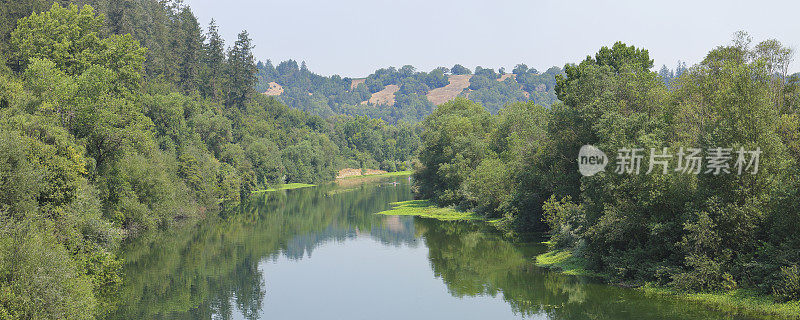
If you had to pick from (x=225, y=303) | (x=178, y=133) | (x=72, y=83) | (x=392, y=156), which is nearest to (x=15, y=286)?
(x=225, y=303)

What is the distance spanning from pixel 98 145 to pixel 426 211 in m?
42.7

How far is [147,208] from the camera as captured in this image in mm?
58344

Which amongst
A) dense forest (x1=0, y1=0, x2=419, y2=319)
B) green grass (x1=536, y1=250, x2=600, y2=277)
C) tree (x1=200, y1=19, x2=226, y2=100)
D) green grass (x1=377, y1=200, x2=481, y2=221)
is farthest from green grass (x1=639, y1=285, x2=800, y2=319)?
tree (x1=200, y1=19, x2=226, y2=100)

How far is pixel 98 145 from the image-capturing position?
49.5 meters

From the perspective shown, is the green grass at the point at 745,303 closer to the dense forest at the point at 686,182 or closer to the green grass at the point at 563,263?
the dense forest at the point at 686,182

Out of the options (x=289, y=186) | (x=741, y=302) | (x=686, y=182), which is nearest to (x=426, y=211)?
(x=686, y=182)

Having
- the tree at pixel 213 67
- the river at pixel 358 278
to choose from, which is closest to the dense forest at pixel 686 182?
the river at pixel 358 278

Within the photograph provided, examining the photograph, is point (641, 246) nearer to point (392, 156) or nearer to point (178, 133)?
point (178, 133)

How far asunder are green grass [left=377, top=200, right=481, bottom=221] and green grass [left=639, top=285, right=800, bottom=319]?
40.2 meters

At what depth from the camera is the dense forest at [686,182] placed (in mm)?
31266

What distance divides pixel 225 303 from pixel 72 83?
74.9ft

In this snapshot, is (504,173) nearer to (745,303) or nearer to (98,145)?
(745,303)

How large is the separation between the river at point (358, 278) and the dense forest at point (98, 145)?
413 cm

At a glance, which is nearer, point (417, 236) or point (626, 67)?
point (626, 67)
